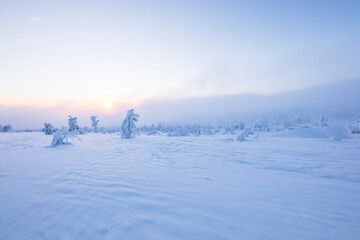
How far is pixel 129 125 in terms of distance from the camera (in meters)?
16.4

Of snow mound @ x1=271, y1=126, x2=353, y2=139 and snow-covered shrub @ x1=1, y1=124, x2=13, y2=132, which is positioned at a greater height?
snow-covered shrub @ x1=1, y1=124, x2=13, y2=132

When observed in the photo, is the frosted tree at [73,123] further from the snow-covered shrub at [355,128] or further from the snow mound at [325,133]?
the snow-covered shrub at [355,128]

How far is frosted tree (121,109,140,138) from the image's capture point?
16.0 m

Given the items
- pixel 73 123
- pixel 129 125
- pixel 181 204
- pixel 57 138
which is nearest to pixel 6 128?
pixel 73 123

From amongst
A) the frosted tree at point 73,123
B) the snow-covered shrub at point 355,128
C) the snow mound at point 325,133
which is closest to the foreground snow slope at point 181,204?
the snow mound at point 325,133

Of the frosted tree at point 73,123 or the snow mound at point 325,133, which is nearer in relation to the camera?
the snow mound at point 325,133

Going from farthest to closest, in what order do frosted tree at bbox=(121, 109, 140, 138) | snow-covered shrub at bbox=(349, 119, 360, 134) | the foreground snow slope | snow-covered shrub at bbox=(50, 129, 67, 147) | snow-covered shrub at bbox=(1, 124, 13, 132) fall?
snow-covered shrub at bbox=(1, 124, 13, 132), frosted tree at bbox=(121, 109, 140, 138), snow-covered shrub at bbox=(349, 119, 360, 134), snow-covered shrub at bbox=(50, 129, 67, 147), the foreground snow slope

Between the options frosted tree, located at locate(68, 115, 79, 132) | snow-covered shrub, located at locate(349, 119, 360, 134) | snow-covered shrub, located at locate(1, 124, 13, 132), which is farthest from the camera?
snow-covered shrub, located at locate(1, 124, 13, 132)

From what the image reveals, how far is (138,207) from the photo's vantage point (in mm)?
2107

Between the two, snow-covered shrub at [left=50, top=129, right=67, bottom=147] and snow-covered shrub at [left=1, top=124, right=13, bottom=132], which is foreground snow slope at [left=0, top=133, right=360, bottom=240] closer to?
snow-covered shrub at [left=50, top=129, right=67, bottom=147]

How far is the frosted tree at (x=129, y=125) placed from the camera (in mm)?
15977

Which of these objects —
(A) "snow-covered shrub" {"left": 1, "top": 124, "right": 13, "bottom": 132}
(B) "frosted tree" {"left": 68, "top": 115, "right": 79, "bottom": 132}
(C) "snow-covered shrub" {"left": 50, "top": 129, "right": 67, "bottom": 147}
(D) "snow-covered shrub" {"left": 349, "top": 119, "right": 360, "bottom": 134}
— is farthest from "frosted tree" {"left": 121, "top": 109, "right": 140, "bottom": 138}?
(A) "snow-covered shrub" {"left": 1, "top": 124, "right": 13, "bottom": 132}

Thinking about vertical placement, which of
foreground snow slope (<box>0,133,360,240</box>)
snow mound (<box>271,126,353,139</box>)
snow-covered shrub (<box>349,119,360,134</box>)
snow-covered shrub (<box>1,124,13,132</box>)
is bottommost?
foreground snow slope (<box>0,133,360,240</box>)

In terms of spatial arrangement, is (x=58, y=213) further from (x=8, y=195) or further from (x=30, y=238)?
(x=8, y=195)
